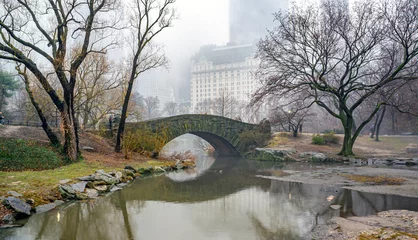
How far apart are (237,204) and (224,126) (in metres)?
16.2

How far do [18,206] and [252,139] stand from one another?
20.3 meters

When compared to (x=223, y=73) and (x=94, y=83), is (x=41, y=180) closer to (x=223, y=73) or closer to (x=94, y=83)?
(x=94, y=83)

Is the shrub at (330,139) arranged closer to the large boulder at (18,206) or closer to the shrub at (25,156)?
the shrub at (25,156)

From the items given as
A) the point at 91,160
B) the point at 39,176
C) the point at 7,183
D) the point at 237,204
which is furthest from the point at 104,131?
the point at 237,204

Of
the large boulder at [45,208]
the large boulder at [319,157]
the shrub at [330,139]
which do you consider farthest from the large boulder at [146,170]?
the shrub at [330,139]

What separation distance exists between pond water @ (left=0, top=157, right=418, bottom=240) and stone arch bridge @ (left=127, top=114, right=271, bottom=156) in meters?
9.66

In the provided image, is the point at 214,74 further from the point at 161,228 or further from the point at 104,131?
A: the point at 161,228

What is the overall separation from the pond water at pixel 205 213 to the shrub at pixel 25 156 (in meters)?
3.83

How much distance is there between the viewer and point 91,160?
43.4 feet

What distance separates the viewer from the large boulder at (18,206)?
6285 mm

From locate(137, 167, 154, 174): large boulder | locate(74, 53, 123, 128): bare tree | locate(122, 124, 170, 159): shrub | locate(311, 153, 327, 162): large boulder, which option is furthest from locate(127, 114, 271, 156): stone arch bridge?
locate(311, 153, 327, 162): large boulder

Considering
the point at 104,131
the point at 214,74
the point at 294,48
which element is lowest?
the point at 104,131

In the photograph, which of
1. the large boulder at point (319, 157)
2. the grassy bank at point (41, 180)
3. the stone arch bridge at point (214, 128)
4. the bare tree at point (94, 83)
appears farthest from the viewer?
the stone arch bridge at point (214, 128)

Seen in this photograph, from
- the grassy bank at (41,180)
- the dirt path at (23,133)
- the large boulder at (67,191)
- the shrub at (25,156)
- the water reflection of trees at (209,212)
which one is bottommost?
the water reflection of trees at (209,212)
